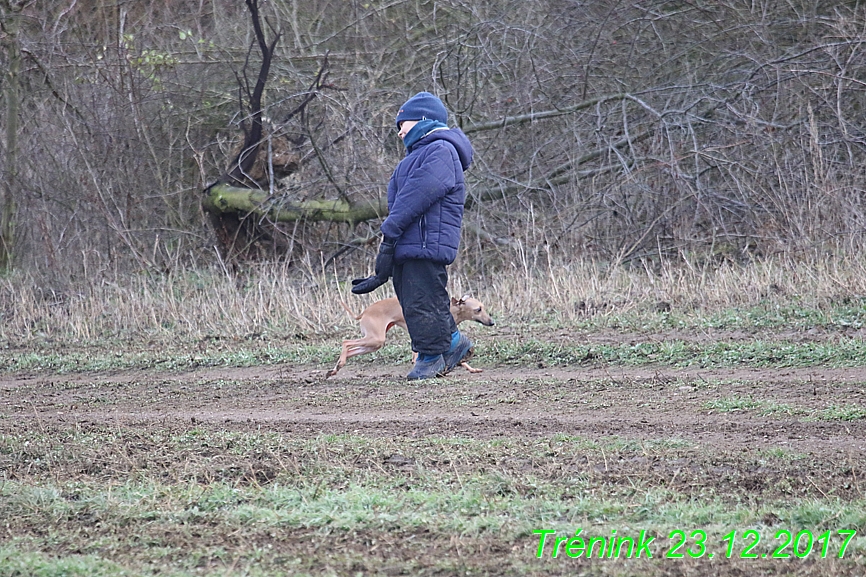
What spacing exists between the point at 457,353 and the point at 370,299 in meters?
3.89

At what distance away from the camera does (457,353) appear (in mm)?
8734

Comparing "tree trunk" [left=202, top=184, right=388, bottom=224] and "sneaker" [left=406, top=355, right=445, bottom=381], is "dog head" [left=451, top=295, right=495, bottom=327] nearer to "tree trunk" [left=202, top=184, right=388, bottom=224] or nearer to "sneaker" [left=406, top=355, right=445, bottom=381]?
"sneaker" [left=406, top=355, right=445, bottom=381]

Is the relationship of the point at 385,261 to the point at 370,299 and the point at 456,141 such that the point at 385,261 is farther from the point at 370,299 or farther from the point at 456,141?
the point at 370,299

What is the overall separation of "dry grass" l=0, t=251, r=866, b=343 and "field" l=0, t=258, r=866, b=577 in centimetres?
143

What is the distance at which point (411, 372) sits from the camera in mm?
8555

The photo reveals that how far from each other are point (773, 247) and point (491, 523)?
11174mm

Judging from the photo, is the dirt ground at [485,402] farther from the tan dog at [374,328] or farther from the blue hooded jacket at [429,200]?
the blue hooded jacket at [429,200]

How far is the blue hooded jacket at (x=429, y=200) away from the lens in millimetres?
8070

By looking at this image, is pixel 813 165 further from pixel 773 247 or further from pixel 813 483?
pixel 813 483

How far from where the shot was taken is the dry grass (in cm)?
1146

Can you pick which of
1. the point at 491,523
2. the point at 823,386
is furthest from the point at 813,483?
the point at 823,386

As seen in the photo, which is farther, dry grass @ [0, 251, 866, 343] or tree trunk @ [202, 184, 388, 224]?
tree trunk @ [202, 184, 388, 224]

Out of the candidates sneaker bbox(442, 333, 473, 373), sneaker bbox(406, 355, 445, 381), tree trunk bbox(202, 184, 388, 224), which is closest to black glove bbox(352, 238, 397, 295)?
sneaker bbox(406, 355, 445, 381)

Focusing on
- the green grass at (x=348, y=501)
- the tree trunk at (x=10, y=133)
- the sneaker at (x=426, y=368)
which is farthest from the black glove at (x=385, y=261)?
the tree trunk at (x=10, y=133)
